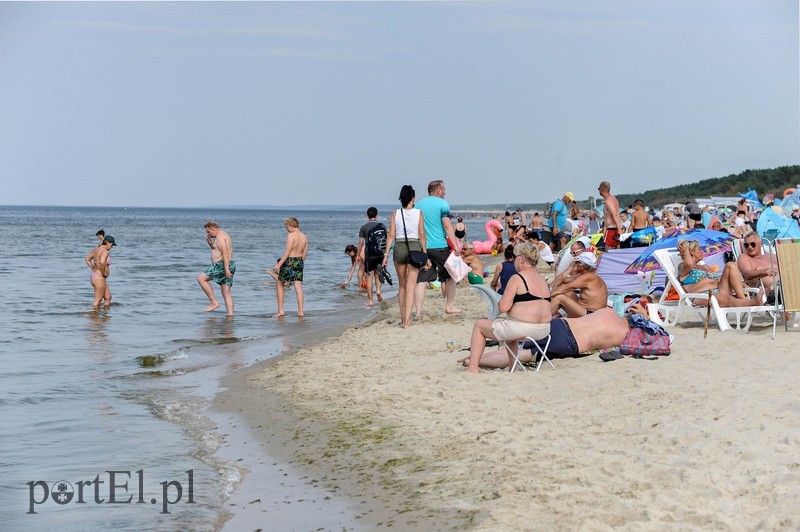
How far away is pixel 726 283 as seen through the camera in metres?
8.84

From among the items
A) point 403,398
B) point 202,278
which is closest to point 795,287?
point 403,398

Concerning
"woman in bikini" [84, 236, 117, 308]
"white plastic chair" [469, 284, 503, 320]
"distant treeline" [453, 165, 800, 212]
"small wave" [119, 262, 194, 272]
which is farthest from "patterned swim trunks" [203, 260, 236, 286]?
"distant treeline" [453, 165, 800, 212]

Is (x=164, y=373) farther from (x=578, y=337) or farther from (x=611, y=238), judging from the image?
(x=611, y=238)

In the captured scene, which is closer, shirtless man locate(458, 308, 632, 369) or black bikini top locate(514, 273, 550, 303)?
black bikini top locate(514, 273, 550, 303)

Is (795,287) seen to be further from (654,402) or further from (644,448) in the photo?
(644,448)

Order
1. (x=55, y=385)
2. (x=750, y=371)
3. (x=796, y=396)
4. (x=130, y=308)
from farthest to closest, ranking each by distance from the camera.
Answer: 1. (x=130, y=308)
2. (x=55, y=385)
3. (x=750, y=371)
4. (x=796, y=396)

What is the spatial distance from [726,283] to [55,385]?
650 cm

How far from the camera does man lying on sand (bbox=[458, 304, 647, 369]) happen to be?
742 centimetres

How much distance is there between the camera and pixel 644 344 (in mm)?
7355

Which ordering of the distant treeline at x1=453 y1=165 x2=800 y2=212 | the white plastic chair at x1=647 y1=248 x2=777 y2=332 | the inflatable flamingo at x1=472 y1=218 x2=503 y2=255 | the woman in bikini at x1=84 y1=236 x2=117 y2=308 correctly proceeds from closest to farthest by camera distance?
the white plastic chair at x1=647 y1=248 x2=777 y2=332
the woman in bikini at x1=84 y1=236 x2=117 y2=308
the inflatable flamingo at x1=472 y1=218 x2=503 y2=255
the distant treeline at x1=453 y1=165 x2=800 y2=212

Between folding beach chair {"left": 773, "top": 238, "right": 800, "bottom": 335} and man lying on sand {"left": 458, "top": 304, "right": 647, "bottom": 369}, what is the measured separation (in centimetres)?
140

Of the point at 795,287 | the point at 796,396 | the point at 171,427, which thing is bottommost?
the point at 171,427

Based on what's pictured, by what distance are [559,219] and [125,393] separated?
1408cm

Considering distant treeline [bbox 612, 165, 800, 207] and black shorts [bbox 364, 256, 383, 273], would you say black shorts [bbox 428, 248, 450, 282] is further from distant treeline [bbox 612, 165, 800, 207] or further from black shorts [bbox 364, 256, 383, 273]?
distant treeline [bbox 612, 165, 800, 207]
